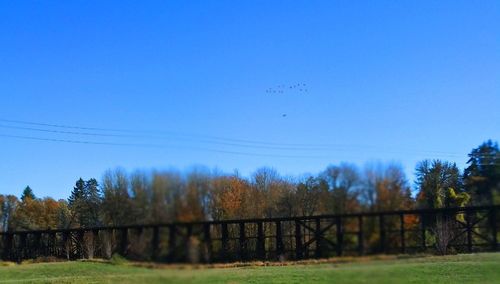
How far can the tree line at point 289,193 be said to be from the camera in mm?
7562

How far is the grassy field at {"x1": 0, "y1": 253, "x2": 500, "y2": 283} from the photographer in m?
7.46

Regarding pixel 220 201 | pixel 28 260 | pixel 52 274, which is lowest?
pixel 52 274

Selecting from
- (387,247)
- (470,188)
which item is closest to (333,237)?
(387,247)

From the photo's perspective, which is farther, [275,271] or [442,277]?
[275,271]

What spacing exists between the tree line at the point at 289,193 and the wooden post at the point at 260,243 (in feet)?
0.59

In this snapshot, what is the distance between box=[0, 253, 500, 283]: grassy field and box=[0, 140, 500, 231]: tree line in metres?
0.70

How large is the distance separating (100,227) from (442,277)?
70.2 feet

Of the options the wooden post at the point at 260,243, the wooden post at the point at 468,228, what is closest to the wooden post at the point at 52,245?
the wooden post at the point at 260,243

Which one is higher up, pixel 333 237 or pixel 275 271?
pixel 333 237

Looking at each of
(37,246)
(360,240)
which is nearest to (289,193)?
(360,240)

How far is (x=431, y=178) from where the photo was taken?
9875 mm

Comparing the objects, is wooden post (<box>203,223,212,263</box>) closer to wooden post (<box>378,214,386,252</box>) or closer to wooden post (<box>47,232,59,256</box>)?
wooden post (<box>378,214,386,252</box>)

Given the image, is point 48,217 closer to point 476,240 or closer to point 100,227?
point 100,227

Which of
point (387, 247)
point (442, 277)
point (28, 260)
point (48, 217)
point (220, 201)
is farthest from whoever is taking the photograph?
point (442, 277)
